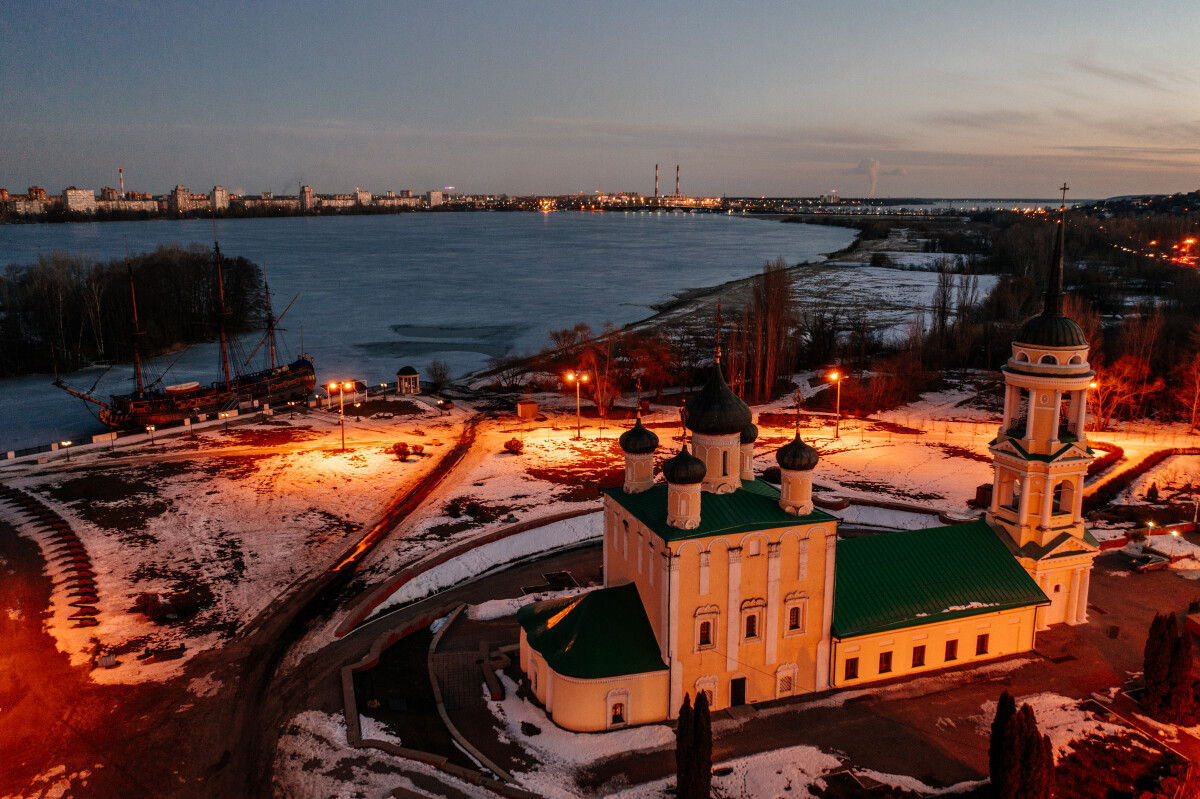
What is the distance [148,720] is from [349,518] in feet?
46.5

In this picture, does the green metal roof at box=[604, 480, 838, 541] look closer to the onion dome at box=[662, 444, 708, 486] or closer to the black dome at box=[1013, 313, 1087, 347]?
the onion dome at box=[662, 444, 708, 486]

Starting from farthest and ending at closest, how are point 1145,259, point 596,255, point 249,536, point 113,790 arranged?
point 596,255 < point 1145,259 < point 249,536 < point 113,790

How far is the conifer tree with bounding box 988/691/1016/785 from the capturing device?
1647 cm

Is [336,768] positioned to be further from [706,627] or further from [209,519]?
[209,519]

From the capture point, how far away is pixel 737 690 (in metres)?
20.4

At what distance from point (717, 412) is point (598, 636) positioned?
6.18m

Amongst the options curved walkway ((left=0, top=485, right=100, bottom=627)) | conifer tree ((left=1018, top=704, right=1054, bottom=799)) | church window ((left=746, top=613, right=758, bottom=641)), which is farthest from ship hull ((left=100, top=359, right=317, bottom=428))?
conifer tree ((left=1018, top=704, right=1054, bottom=799))

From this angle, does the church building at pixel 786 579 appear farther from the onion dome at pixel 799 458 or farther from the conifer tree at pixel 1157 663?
the conifer tree at pixel 1157 663

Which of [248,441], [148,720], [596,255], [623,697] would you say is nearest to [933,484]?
[623,697]

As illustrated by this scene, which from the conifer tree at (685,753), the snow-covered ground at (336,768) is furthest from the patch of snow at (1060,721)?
the snow-covered ground at (336,768)

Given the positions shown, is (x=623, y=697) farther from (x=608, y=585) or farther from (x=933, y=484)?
(x=933, y=484)

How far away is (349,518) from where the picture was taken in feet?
111

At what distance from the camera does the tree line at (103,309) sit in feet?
236

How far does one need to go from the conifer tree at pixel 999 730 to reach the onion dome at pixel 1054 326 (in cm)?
1099
